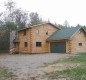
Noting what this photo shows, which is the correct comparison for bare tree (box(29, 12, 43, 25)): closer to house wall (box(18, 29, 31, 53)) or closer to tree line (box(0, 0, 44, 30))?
tree line (box(0, 0, 44, 30))

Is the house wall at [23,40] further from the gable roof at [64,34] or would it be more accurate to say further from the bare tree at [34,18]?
Result: the bare tree at [34,18]

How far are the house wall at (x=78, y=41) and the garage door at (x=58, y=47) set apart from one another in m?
1.64

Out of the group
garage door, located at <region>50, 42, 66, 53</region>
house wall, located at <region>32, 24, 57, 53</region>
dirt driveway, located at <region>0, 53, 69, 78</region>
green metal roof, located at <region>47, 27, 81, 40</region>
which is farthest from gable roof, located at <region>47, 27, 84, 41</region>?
dirt driveway, located at <region>0, 53, 69, 78</region>

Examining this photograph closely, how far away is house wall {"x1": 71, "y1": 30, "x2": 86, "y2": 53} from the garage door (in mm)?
1641

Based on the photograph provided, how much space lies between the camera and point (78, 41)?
45.5 metres

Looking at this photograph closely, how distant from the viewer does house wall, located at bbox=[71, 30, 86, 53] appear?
44.9 meters

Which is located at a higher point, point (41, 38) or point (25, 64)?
point (41, 38)

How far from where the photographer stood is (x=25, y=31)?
50.3 m

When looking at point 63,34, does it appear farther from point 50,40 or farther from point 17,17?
point 17,17

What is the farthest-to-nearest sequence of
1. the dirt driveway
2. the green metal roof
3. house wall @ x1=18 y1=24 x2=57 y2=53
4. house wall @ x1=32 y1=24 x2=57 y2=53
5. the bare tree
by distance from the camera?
the bare tree, house wall @ x1=32 y1=24 x2=57 y2=53, house wall @ x1=18 y1=24 x2=57 y2=53, the green metal roof, the dirt driveway

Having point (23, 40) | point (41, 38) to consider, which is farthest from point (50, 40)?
point (23, 40)

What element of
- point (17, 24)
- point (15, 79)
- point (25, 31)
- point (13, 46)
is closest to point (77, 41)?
point (25, 31)

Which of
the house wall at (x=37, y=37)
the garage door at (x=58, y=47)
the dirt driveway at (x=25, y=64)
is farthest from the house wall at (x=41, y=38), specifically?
the dirt driveway at (x=25, y=64)

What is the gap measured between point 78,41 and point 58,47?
373 centimetres
